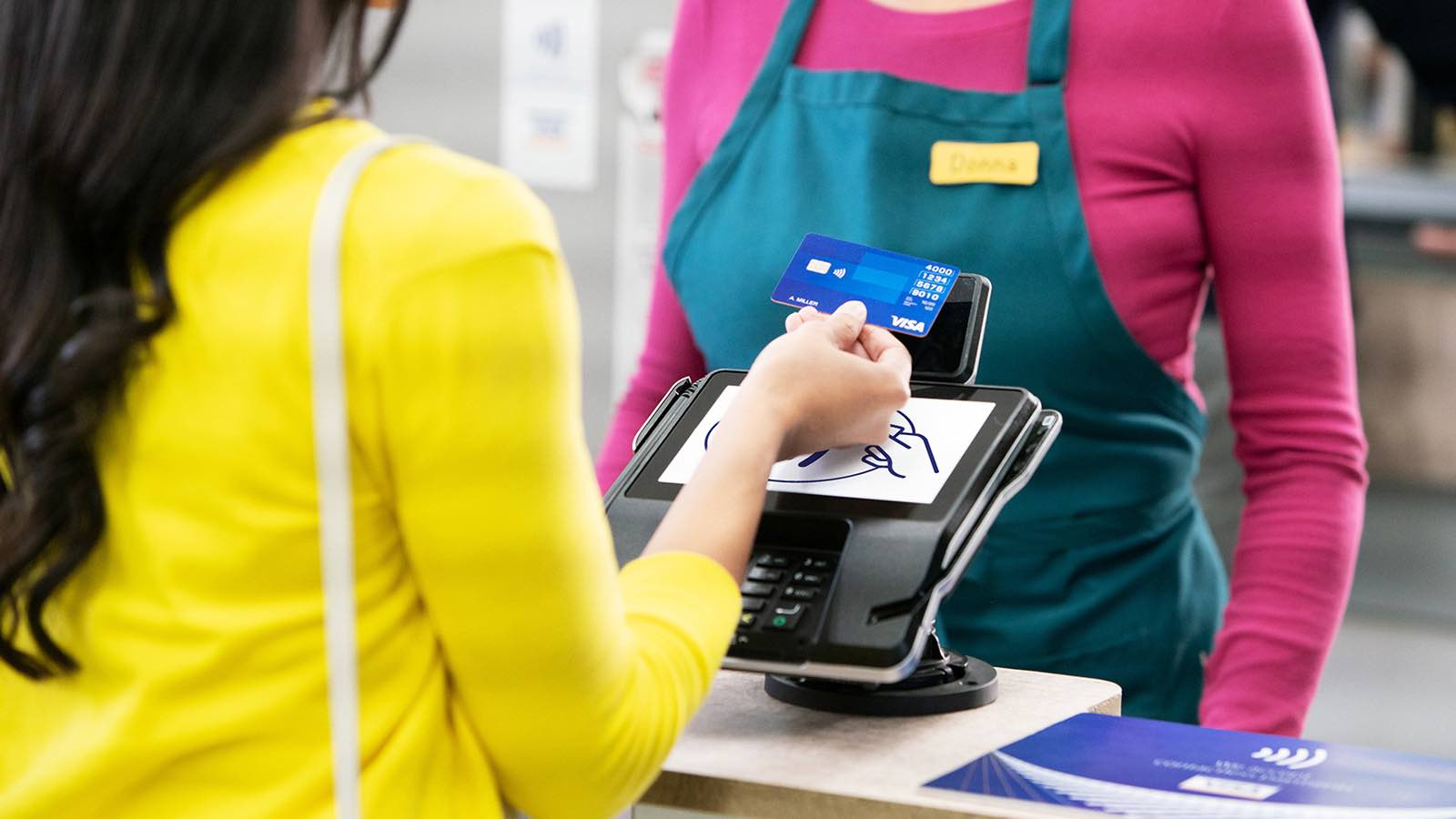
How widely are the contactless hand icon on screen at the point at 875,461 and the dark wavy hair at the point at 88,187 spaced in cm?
37

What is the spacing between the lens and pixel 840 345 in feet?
3.42

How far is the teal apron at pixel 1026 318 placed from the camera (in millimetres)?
1328

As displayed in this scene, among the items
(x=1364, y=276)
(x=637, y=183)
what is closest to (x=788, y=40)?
(x=637, y=183)

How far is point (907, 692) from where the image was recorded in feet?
3.32

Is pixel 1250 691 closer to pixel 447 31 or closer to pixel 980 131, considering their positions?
pixel 980 131

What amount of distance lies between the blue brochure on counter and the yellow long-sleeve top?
0.23 meters

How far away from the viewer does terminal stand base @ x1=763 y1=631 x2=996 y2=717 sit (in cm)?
101

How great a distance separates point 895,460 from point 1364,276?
3435 millimetres

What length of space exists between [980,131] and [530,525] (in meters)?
0.71

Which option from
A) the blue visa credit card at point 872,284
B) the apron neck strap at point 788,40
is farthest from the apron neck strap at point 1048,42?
the blue visa credit card at point 872,284

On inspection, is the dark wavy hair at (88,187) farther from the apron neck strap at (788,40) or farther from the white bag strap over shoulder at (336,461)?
the apron neck strap at (788,40)

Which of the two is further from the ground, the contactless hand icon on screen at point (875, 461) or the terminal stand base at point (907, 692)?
the contactless hand icon on screen at point (875, 461)

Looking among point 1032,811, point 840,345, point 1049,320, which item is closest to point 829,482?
point 840,345

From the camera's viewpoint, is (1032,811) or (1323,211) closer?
(1032,811)
